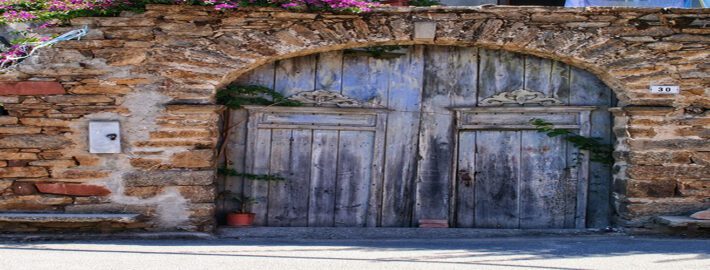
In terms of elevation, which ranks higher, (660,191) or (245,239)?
(660,191)

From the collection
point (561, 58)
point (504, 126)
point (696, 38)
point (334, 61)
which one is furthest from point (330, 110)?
point (696, 38)

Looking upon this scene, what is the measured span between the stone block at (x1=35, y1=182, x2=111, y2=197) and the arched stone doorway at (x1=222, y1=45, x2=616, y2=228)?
3.33 feet

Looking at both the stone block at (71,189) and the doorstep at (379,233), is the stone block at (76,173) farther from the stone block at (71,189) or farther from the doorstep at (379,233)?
the doorstep at (379,233)

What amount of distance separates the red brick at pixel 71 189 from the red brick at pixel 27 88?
0.70 m

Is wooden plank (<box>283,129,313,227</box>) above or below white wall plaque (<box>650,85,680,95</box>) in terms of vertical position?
below

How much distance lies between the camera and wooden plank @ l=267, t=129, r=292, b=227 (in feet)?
23.6

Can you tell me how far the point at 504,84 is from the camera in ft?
23.9

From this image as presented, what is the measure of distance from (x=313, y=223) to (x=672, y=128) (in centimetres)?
294

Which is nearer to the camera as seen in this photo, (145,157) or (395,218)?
(145,157)

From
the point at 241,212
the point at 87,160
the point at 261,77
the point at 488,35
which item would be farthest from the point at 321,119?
the point at 87,160

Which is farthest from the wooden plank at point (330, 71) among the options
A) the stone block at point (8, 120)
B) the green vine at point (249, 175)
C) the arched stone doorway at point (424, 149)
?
the stone block at point (8, 120)

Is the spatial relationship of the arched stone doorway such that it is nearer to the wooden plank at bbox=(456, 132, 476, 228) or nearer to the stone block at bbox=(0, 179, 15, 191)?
the wooden plank at bbox=(456, 132, 476, 228)

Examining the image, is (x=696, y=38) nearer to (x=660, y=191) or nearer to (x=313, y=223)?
(x=660, y=191)

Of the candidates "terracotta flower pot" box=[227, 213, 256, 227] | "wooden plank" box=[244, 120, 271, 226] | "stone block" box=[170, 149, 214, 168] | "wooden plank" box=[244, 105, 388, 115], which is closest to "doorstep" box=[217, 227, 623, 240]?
"terracotta flower pot" box=[227, 213, 256, 227]
